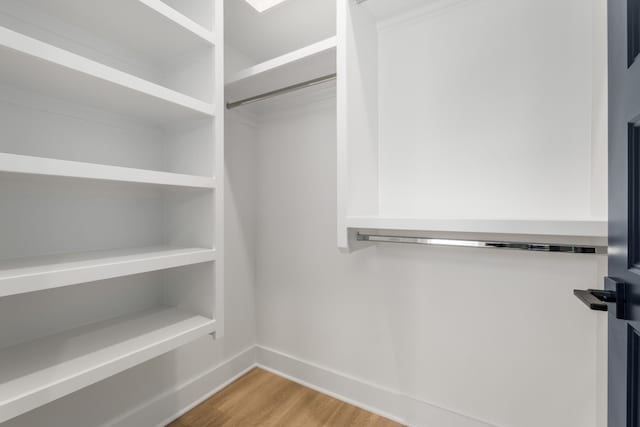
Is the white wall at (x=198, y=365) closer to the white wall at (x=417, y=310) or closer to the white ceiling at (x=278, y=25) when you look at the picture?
the white wall at (x=417, y=310)

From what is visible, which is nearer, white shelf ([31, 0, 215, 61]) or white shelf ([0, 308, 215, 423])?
white shelf ([0, 308, 215, 423])

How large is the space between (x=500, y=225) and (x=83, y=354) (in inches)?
57.9

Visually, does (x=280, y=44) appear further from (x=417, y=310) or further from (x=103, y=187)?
(x=417, y=310)

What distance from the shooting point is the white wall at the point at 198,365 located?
4.05ft

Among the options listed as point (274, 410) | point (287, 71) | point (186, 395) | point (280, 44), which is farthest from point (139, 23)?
point (274, 410)

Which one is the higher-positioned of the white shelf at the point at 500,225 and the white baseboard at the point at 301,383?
the white shelf at the point at 500,225

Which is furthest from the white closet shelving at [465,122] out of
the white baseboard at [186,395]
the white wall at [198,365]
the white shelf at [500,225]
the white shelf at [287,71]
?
the white baseboard at [186,395]

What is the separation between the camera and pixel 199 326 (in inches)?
47.3

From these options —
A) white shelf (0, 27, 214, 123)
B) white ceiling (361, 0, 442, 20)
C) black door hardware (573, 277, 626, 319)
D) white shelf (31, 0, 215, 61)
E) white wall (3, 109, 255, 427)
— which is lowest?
white wall (3, 109, 255, 427)

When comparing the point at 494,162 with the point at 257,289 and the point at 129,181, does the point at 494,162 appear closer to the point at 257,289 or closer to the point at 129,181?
the point at 129,181

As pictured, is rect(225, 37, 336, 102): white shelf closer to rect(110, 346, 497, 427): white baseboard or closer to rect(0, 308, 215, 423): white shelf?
rect(0, 308, 215, 423): white shelf

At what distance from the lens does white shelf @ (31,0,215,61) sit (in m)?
1.03

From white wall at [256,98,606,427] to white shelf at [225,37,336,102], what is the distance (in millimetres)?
245

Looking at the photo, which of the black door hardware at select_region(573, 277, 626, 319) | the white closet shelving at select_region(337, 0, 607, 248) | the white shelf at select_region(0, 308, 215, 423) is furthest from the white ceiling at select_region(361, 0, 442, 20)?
the white shelf at select_region(0, 308, 215, 423)
